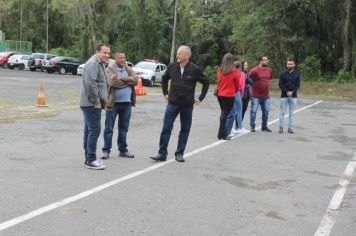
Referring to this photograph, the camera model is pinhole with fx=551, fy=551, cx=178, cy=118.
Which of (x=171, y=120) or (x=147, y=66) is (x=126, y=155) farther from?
(x=147, y=66)

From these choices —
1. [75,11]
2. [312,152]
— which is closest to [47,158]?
[312,152]

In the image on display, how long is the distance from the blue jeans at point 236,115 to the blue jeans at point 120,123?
3507mm

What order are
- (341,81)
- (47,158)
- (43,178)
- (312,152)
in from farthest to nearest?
(341,81), (312,152), (47,158), (43,178)

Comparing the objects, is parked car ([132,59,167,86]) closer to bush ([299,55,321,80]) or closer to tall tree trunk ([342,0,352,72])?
bush ([299,55,321,80])

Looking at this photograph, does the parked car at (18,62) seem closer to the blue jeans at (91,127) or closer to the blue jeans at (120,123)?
the blue jeans at (120,123)

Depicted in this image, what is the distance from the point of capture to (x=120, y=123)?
31.0ft

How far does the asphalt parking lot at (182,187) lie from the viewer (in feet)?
18.8

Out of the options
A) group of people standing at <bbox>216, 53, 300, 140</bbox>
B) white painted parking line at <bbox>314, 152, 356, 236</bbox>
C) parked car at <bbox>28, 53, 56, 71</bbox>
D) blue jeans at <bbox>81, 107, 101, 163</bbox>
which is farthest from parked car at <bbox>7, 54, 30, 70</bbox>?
white painted parking line at <bbox>314, 152, 356, 236</bbox>

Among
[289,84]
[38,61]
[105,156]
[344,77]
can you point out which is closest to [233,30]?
[344,77]

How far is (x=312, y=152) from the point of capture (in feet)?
35.6

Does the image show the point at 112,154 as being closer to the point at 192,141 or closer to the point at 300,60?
the point at 192,141

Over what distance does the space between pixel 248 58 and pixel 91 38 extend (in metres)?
19.5

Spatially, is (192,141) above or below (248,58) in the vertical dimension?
below

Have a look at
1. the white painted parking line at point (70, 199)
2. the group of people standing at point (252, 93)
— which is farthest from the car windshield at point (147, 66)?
the white painted parking line at point (70, 199)
